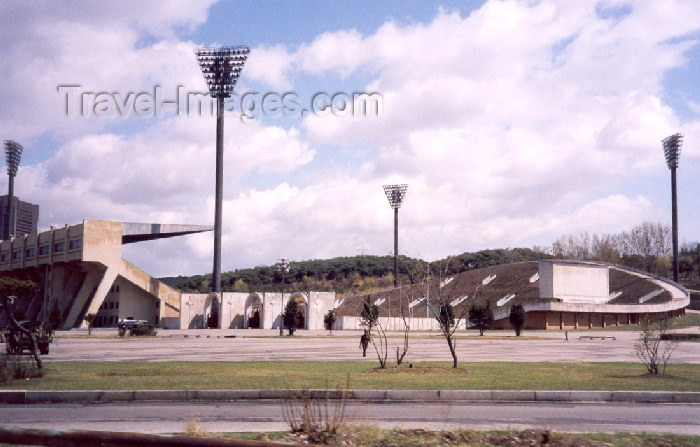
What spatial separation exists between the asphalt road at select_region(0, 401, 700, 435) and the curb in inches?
19.7

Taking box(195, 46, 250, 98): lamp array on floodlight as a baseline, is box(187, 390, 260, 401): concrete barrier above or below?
below

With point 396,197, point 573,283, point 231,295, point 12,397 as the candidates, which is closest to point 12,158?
point 231,295

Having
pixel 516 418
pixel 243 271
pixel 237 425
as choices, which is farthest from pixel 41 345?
pixel 243 271

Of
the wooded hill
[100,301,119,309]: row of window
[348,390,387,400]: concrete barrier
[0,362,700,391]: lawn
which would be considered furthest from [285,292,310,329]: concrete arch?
the wooded hill

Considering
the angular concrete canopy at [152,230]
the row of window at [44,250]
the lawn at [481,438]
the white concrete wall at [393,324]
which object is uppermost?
the angular concrete canopy at [152,230]

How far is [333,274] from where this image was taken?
150 meters

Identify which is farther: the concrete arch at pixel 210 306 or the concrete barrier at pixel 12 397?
the concrete arch at pixel 210 306

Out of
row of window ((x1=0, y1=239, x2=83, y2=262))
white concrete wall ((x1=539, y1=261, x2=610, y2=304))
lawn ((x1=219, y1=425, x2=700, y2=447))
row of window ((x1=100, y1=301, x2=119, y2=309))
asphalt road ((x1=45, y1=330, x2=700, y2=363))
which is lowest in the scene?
asphalt road ((x1=45, y1=330, x2=700, y2=363))

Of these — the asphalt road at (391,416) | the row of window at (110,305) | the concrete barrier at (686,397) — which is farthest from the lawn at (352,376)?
the row of window at (110,305)

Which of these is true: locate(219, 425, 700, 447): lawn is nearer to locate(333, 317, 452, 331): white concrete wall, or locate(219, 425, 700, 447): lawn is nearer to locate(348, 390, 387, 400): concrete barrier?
locate(348, 390, 387, 400): concrete barrier

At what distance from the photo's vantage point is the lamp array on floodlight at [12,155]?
86.2 m

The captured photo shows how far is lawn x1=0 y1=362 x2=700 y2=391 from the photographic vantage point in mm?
13797

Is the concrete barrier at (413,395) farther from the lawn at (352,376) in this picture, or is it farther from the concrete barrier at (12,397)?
the concrete barrier at (12,397)

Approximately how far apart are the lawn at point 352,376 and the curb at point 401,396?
689mm
